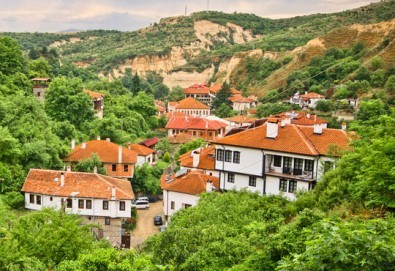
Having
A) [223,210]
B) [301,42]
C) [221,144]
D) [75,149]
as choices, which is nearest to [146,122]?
[75,149]

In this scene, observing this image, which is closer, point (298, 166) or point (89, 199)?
point (298, 166)

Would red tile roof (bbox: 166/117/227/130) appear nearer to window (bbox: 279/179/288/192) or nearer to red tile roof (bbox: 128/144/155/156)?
red tile roof (bbox: 128/144/155/156)

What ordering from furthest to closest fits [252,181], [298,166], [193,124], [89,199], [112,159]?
[193,124], [112,159], [89,199], [252,181], [298,166]

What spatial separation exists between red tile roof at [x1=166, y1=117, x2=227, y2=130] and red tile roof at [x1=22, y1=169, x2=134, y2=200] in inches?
Result: 1213

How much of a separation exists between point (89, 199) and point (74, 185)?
1.75 m

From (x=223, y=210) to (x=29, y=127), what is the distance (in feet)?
82.1

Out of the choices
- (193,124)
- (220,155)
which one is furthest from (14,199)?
(193,124)

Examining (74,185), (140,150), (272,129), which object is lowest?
(74,185)

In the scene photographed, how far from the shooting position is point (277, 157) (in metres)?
29.2

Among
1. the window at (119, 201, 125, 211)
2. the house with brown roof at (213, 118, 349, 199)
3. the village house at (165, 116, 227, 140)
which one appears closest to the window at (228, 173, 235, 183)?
the house with brown roof at (213, 118, 349, 199)

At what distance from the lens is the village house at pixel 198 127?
65.3 meters

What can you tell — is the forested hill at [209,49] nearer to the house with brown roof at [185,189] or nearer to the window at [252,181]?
the house with brown roof at [185,189]

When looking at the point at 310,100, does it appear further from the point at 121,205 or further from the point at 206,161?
the point at 121,205

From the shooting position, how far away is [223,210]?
830 inches
